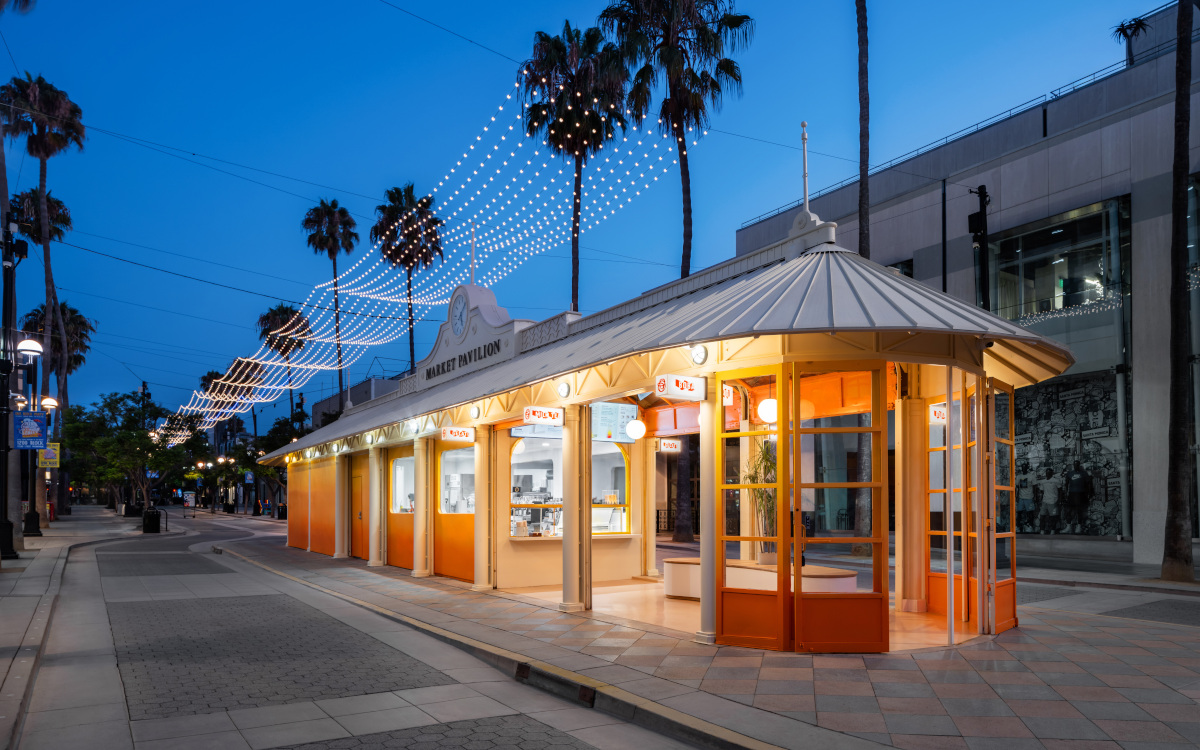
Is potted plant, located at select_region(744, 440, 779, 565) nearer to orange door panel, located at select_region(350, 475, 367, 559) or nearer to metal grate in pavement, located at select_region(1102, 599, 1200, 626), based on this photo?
metal grate in pavement, located at select_region(1102, 599, 1200, 626)

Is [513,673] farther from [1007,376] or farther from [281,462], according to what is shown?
[281,462]

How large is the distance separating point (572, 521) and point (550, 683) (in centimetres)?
420

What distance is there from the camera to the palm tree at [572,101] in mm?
26391

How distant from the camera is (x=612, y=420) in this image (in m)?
15.2

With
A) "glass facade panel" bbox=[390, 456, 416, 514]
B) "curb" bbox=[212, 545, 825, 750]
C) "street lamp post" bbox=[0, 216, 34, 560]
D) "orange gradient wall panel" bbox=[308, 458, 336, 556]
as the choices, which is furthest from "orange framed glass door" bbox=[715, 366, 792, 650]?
"orange gradient wall panel" bbox=[308, 458, 336, 556]

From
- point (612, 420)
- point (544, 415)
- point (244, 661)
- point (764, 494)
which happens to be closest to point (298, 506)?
point (612, 420)

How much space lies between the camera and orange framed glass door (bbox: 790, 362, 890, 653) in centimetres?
840

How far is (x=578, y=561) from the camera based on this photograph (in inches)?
459

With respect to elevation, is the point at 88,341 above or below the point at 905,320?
above

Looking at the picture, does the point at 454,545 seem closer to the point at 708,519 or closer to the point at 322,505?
the point at 708,519

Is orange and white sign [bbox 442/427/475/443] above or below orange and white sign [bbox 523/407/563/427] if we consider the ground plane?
below

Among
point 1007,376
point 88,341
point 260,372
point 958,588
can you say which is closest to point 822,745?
point 958,588

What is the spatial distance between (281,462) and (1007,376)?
27875 mm

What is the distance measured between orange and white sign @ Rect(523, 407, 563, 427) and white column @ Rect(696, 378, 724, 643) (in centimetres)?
316
